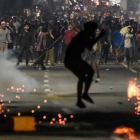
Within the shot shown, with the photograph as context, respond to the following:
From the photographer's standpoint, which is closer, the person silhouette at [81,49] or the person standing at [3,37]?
the person silhouette at [81,49]

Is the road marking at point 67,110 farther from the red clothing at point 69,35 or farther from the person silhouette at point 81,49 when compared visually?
the red clothing at point 69,35

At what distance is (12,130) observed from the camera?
484 inches

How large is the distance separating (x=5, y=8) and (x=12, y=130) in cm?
4598

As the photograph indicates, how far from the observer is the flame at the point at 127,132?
11555mm

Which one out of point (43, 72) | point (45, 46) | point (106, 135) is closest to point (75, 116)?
point (106, 135)

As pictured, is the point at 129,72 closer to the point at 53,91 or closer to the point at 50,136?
the point at 53,91

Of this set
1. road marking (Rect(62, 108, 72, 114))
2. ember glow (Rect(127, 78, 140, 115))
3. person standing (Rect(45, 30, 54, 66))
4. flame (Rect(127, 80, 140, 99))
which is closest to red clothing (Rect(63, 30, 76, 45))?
person standing (Rect(45, 30, 54, 66))

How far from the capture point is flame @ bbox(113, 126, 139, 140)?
11555 millimetres

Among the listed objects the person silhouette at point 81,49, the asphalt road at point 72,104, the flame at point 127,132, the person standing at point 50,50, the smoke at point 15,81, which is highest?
→ the person silhouette at point 81,49

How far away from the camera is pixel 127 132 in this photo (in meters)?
12.2

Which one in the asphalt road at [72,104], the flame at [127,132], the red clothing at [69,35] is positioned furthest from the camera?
the red clothing at [69,35]

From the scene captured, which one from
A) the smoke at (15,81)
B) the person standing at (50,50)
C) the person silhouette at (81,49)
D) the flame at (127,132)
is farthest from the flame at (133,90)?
the person standing at (50,50)

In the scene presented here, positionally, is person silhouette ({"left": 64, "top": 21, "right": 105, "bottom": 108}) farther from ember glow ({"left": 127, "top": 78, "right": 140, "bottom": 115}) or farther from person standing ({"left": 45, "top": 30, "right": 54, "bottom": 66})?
person standing ({"left": 45, "top": 30, "right": 54, "bottom": 66})

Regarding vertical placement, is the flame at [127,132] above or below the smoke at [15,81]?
above
